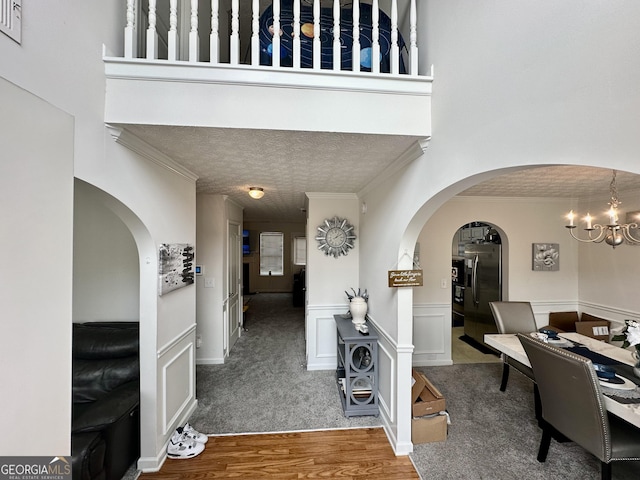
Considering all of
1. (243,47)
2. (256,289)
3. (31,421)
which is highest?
(243,47)

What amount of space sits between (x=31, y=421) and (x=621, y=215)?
5389 mm

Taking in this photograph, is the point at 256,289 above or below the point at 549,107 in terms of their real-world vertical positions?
below

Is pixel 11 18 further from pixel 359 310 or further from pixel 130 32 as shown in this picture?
pixel 359 310

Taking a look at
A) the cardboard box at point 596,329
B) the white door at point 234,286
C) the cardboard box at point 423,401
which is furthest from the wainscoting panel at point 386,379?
the cardboard box at point 596,329

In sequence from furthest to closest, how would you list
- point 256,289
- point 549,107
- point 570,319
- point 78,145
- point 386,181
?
point 256,289 → point 570,319 → point 386,181 → point 78,145 → point 549,107

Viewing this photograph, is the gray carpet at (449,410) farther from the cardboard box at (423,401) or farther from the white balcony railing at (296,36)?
the white balcony railing at (296,36)

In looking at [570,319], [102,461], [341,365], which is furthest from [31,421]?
[570,319]

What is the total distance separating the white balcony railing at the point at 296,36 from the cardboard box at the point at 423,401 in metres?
2.39

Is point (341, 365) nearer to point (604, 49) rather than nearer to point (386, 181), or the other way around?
point (386, 181)

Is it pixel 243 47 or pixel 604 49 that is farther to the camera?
pixel 243 47

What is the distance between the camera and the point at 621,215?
310 centimetres

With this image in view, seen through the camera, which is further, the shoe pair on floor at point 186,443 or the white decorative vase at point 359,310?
the white decorative vase at point 359,310

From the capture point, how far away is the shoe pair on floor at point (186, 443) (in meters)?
1.88

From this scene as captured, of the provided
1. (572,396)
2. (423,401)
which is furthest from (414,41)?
(423,401)
